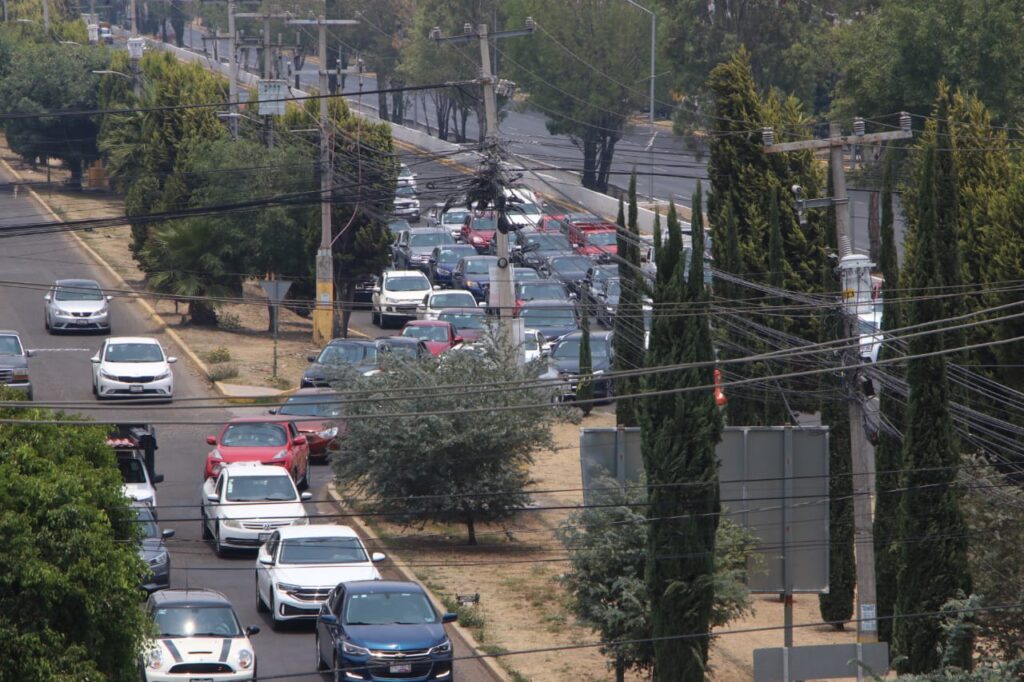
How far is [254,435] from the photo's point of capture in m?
28.2

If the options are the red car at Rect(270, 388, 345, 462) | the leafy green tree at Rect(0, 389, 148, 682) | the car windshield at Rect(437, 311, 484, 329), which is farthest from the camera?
the car windshield at Rect(437, 311, 484, 329)

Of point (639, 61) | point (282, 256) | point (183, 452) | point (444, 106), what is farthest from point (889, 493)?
point (444, 106)

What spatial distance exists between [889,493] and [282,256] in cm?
2475

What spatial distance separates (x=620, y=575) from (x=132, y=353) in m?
15.5

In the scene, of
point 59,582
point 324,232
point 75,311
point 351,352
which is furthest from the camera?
point 75,311

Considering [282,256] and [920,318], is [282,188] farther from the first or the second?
[920,318]

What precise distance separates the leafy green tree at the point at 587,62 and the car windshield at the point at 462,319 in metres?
32.4

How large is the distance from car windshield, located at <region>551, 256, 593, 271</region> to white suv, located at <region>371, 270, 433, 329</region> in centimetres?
488

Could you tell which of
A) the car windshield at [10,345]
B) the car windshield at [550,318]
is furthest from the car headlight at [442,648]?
the car windshield at [550,318]

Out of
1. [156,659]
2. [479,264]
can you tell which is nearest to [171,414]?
[156,659]

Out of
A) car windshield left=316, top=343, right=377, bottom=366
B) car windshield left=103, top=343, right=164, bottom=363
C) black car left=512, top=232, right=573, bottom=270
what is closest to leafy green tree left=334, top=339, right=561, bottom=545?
car windshield left=316, top=343, right=377, bottom=366

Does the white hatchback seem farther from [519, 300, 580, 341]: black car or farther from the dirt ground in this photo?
[519, 300, 580, 341]: black car

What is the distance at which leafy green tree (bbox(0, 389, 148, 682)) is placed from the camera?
578 inches

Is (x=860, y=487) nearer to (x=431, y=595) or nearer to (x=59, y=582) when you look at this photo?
(x=431, y=595)
